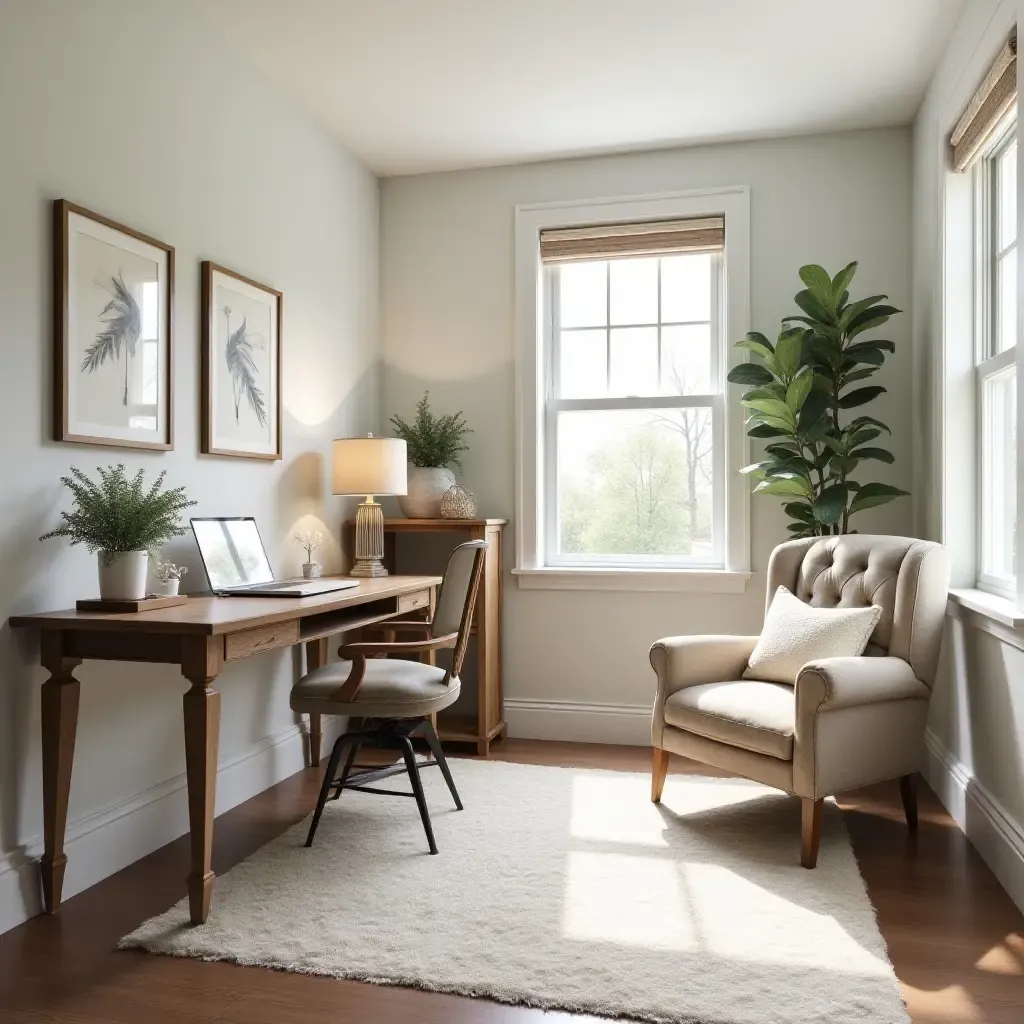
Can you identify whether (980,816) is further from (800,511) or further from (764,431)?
(764,431)

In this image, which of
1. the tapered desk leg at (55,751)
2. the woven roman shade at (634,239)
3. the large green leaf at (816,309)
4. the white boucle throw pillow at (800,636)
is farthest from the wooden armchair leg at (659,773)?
the woven roman shade at (634,239)

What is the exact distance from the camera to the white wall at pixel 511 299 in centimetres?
400

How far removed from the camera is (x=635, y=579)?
418cm

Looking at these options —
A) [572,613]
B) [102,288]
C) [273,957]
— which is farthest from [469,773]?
[102,288]

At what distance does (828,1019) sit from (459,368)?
10.7ft

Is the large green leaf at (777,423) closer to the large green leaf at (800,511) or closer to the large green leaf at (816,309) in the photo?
the large green leaf at (800,511)

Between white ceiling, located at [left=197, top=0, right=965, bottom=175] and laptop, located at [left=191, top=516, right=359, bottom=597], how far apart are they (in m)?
1.72

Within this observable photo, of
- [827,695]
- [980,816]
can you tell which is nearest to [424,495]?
[827,695]

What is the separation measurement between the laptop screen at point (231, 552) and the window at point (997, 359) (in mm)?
2530

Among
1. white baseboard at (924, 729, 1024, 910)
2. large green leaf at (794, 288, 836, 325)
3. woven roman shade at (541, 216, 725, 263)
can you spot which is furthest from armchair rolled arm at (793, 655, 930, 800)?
woven roman shade at (541, 216, 725, 263)

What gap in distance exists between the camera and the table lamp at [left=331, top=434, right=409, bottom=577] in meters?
3.76

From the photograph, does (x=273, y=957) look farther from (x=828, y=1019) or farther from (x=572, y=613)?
(x=572, y=613)

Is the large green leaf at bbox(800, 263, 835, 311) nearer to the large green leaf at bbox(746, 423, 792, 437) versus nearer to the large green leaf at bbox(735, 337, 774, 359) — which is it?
the large green leaf at bbox(735, 337, 774, 359)

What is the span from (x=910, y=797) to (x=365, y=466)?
Result: 2.33 meters
